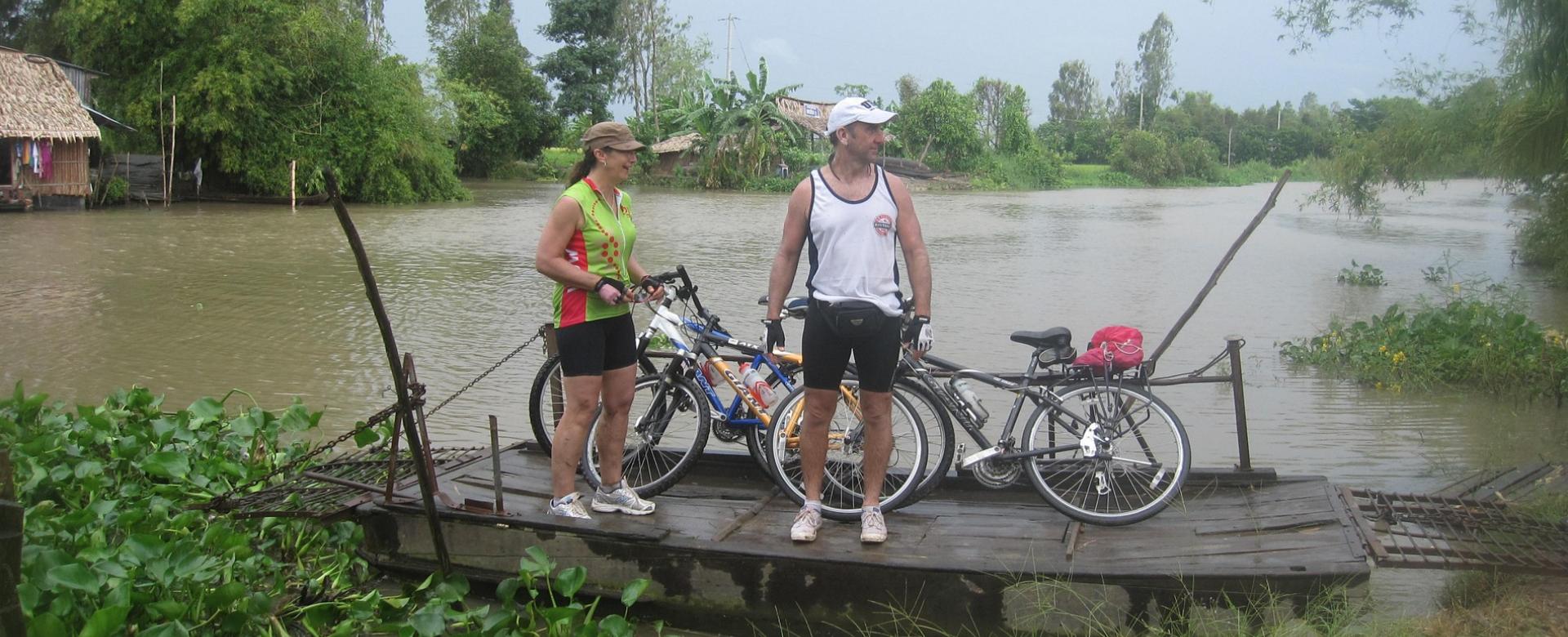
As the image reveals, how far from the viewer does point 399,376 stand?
416cm

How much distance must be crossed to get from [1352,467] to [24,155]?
2750 cm

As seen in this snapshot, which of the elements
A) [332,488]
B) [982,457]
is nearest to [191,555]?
[332,488]

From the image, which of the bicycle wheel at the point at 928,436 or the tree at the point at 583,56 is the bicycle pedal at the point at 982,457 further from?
the tree at the point at 583,56

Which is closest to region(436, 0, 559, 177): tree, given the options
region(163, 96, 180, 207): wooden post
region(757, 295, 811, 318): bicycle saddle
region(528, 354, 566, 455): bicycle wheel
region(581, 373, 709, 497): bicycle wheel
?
region(163, 96, 180, 207): wooden post

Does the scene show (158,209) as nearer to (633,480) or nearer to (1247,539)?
(633,480)

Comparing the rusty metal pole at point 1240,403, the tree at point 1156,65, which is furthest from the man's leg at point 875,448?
the tree at point 1156,65

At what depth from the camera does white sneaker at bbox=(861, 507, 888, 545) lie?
4.59m

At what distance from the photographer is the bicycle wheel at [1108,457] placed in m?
4.88

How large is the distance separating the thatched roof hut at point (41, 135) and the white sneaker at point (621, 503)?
81.9ft

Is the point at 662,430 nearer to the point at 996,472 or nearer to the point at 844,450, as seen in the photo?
the point at 844,450

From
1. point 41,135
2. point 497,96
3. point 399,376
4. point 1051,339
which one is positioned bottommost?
point 399,376

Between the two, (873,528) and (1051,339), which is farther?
(1051,339)

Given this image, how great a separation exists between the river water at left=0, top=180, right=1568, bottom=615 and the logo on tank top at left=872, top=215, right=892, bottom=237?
2.73m

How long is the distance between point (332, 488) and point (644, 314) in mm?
8217
